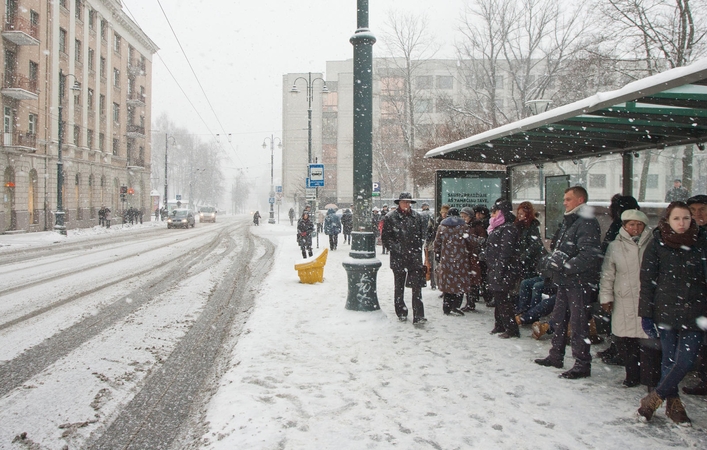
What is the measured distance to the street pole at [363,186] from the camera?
6625 millimetres

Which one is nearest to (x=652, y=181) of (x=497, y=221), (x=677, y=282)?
(x=497, y=221)

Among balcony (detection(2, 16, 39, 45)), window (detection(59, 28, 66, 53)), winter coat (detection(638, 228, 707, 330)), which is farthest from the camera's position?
window (detection(59, 28, 66, 53))

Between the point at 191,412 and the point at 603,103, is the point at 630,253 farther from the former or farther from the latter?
the point at 191,412

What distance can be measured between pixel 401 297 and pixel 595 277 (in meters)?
2.88

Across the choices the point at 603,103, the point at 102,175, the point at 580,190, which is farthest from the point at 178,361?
the point at 102,175

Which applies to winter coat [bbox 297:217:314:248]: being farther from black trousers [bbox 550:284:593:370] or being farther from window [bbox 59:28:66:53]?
→ window [bbox 59:28:66:53]

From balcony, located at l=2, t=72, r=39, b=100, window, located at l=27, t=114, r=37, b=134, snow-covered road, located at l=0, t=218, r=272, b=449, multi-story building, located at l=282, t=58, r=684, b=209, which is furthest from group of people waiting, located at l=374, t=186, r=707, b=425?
window, located at l=27, t=114, r=37, b=134

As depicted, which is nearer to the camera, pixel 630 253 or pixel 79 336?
pixel 630 253

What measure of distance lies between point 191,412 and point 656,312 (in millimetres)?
3734

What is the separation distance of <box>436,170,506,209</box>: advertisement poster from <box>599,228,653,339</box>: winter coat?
5011 millimetres

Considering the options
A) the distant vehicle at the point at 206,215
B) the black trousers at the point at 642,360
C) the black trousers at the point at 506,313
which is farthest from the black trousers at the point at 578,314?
the distant vehicle at the point at 206,215

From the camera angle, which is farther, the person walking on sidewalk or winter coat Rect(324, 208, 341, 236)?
winter coat Rect(324, 208, 341, 236)

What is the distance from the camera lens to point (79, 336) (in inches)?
239

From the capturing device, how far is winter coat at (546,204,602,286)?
435cm
